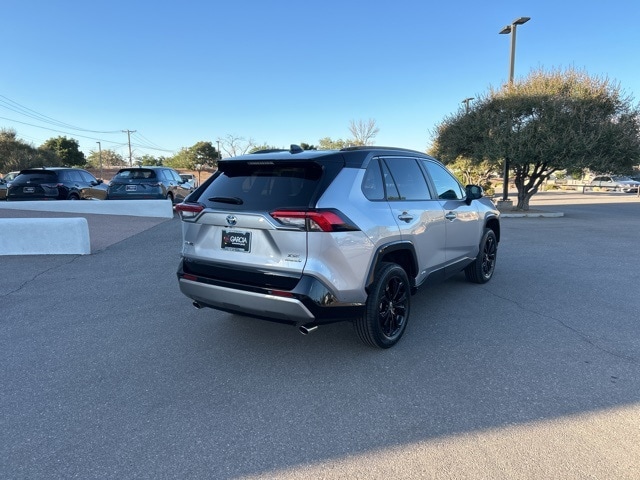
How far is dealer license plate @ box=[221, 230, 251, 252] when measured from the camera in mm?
3439

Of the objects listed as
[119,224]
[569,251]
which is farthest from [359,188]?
[119,224]

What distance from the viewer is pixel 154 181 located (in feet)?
51.2

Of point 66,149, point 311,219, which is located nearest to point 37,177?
point 311,219

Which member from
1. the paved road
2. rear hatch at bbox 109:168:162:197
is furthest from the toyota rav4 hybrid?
rear hatch at bbox 109:168:162:197

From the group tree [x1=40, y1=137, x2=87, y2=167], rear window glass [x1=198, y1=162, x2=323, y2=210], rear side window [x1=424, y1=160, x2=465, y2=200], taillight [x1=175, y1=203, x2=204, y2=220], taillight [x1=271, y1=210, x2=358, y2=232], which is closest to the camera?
taillight [x1=271, y1=210, x2=358, y2=232]

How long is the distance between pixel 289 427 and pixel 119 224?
1144 cm

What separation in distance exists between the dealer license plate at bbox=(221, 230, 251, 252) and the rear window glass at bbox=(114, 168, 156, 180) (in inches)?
525

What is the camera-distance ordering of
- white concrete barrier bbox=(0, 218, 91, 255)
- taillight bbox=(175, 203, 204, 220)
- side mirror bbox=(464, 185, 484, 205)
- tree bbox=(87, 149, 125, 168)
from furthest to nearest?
tree bbox=(87, 149, 125, 168), white concrete barrier bbox=(0, 218, 91, 255), side mirror bbox=(464, 185, 484, 205), taillight bbox=(175, 203, 204, 220)

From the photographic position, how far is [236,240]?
3.51 metres

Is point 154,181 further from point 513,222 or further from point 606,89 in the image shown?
point 606,89

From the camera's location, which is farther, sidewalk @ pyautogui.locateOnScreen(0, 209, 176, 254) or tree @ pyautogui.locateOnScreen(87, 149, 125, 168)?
tree @ pyautogui.locateOnScreen(87, 149, 125, 168)

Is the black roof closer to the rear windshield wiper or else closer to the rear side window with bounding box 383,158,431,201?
the rear side window with bounding box 383,158,431,201

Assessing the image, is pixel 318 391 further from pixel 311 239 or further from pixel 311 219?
pixel 311 219

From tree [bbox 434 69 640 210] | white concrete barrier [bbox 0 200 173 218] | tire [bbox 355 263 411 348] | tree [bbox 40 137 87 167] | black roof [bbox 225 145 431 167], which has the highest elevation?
tree [bbox 40 137 87 167]
